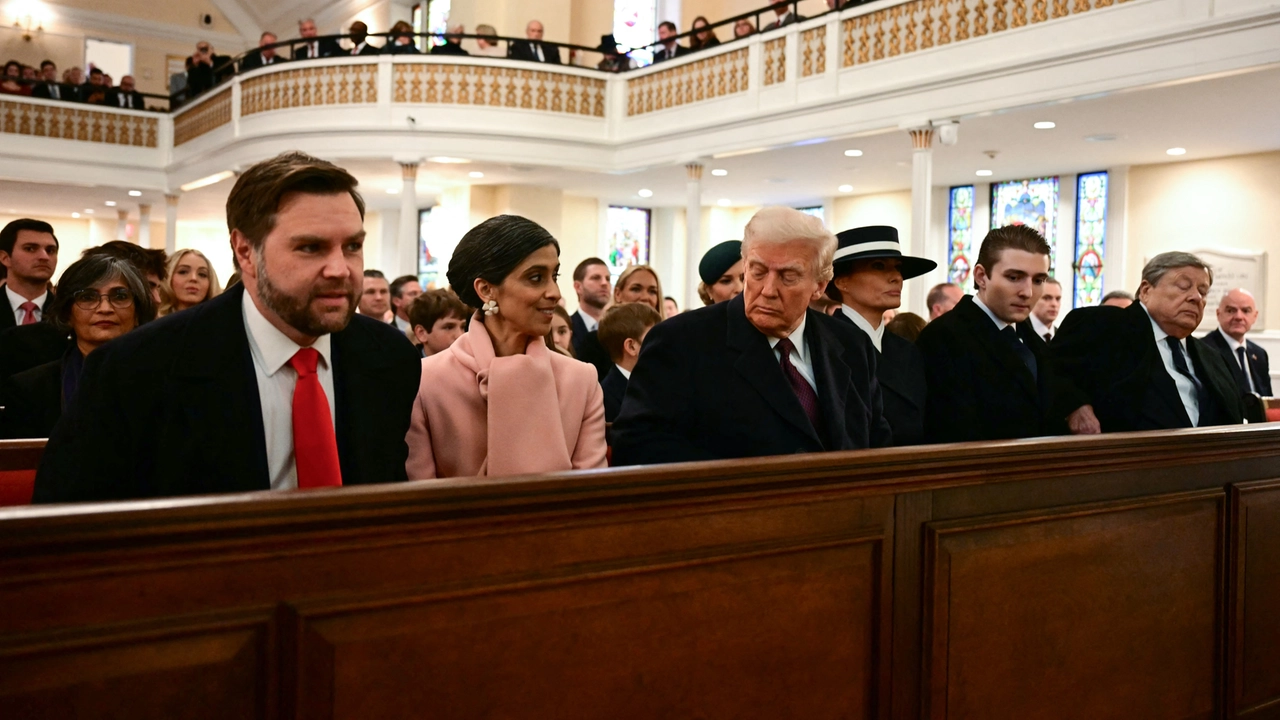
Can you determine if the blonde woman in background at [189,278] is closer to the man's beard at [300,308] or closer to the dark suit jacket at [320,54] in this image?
the man's beard at [300,308]

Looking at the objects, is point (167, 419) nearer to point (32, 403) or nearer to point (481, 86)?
point (32, 403)

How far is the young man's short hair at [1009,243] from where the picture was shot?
357 centimetres

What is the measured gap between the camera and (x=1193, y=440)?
9.61ft

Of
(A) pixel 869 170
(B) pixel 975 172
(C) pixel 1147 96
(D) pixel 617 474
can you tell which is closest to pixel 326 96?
(A) pixel 869 170

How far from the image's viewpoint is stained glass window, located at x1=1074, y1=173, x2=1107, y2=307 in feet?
46.8

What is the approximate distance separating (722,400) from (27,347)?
290cm

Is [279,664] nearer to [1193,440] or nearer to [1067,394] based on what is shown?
[1193,440]

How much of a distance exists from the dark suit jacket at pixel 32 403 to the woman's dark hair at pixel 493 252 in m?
1.57

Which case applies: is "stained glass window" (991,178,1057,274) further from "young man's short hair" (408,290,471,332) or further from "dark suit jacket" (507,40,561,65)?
"young man's short hair" (408,290,471,332)

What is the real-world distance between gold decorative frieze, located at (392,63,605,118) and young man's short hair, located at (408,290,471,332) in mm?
10885

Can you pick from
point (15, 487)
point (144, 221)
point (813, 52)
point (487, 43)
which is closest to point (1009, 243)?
point (15, 487)

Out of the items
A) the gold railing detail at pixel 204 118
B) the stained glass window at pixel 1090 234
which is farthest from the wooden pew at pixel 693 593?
the gold railing detail at pixel 204 118

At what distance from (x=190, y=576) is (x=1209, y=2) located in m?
9.36

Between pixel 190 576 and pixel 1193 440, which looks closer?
pixel 190 576
